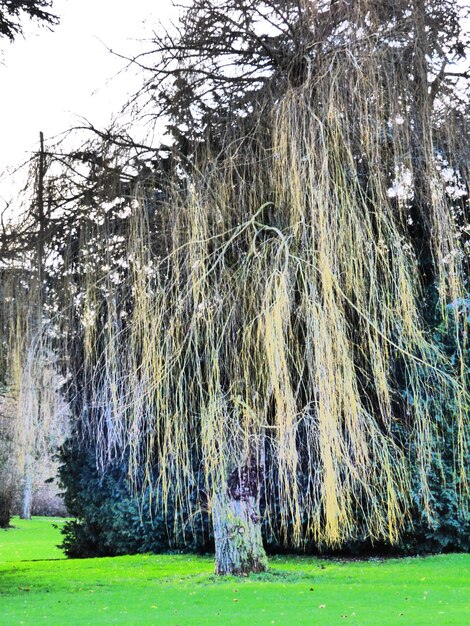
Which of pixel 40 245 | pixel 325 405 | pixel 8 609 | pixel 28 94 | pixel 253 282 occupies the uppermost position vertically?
pixel 28 94

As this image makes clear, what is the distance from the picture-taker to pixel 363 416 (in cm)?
606

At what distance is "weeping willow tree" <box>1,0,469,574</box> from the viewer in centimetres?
552

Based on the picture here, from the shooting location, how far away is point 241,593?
798 centimetres

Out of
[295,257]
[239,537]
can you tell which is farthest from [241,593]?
[295,257]

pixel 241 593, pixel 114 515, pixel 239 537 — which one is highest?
pixel 114 515

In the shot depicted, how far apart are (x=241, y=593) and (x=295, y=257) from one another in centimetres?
395

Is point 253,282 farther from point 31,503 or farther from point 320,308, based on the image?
point 31,503

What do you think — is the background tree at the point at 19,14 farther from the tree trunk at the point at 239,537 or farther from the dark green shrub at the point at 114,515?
the dark green shrub at the point at 114,515

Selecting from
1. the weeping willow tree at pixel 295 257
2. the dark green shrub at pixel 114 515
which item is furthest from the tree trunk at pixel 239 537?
the dark green shrub at pixel 114 515

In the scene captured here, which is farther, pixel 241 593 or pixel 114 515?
pixel 114 515

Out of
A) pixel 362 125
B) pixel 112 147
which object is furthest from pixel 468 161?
pixel 112 147

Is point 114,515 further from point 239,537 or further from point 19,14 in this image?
point 19,14

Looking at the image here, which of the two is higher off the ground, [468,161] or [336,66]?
[336,66]

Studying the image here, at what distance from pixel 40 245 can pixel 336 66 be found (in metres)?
2.98
